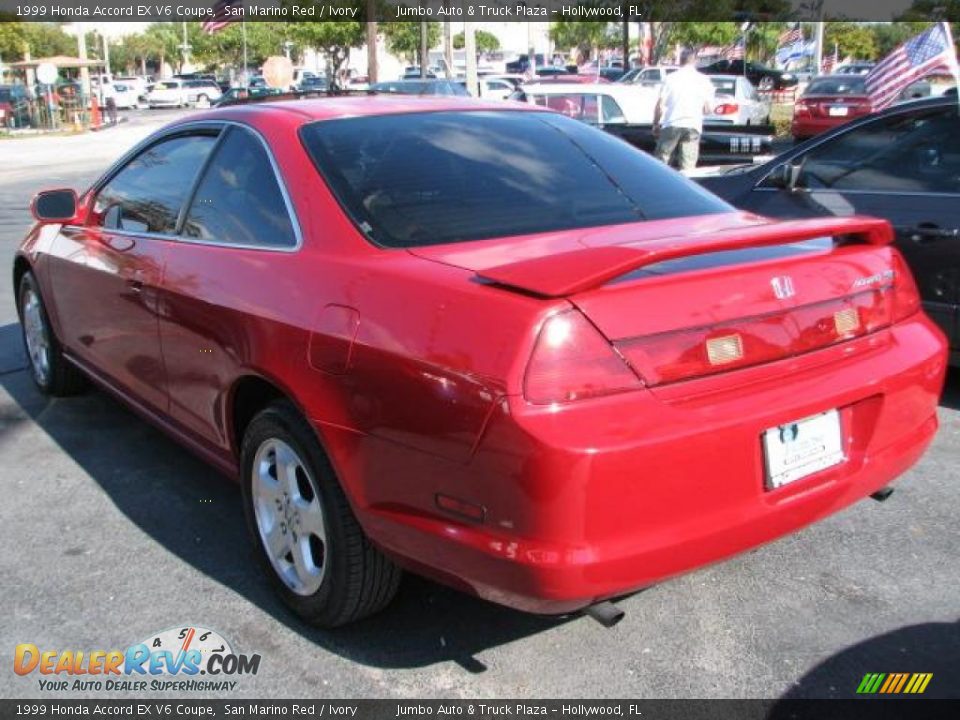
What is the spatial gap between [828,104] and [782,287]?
19.2 metres

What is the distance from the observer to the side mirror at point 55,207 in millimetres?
4676

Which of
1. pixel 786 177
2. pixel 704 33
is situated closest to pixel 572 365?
pixel 786 177

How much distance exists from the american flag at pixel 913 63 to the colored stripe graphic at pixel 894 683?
4.31 metres

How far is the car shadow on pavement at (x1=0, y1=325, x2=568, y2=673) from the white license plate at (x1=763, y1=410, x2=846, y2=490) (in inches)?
36.4

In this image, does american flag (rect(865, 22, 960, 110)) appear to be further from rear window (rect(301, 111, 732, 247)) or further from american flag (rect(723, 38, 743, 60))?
american flag (rect(723, 38, 743, 60))

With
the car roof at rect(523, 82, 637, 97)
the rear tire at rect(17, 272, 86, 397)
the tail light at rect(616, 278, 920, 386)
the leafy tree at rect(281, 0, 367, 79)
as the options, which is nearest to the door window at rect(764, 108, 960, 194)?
the tail light at rect(616, 278, 920, 386)

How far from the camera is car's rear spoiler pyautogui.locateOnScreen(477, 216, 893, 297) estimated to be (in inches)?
92.2

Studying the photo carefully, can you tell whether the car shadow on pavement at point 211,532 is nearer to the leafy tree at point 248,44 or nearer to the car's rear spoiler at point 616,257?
the car's rear spoiler at point 616,257

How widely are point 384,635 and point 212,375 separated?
1.05 m

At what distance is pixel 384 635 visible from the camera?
3041mm

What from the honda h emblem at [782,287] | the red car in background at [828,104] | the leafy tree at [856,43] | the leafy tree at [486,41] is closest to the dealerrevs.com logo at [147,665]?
the honda h emblem at [782,287]

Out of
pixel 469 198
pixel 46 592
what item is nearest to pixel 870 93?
pixel 469 198

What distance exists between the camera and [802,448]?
259 centimetres

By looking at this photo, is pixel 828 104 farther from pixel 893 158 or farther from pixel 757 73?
pixel 757 73
